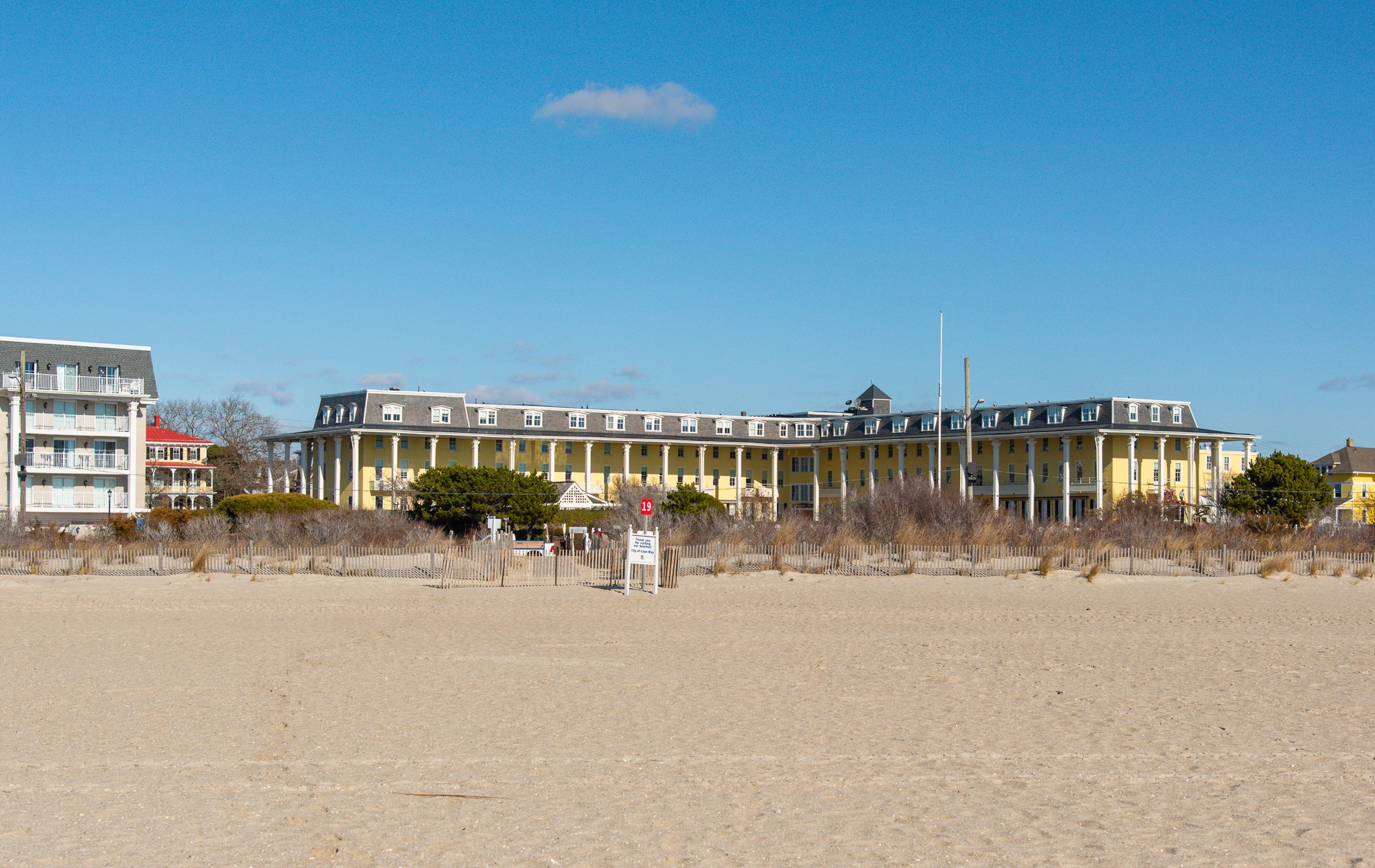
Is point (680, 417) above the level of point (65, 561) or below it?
above

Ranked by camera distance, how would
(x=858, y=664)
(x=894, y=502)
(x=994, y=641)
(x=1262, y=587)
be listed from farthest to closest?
(x=894, y=502) → (x=1262, y=587) → (x=994, y=641) → (x=858, y=664)

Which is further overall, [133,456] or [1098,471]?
[1098,471]

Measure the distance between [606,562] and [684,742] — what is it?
21737 mm

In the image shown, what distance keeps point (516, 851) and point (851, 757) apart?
153 inches

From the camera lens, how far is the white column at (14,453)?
5646 cm

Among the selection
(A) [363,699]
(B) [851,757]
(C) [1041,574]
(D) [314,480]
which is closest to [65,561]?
(A) [363,699]

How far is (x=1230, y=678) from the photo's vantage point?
51.3ft

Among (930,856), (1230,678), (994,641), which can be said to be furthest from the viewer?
(994,641)

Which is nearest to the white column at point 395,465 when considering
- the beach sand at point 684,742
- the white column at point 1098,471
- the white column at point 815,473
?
the white column at point 815,473

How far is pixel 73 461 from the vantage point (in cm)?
6150

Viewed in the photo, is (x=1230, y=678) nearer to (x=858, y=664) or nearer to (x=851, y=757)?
(x=858, y=664)

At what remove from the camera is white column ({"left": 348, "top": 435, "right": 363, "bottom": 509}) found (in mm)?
78938

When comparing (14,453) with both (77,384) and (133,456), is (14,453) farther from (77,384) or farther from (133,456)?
(133,456)

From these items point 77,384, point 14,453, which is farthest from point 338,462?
point 14,453
